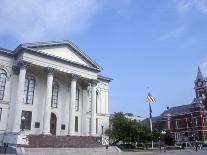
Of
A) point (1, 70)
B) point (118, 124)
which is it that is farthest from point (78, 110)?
point (1, 70)

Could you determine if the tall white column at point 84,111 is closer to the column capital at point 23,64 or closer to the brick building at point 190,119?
the column capital at point 23,64

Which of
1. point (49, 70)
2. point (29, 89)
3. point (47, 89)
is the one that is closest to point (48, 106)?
point (47, 89)

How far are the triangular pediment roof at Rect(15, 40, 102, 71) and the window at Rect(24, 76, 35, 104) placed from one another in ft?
16.6

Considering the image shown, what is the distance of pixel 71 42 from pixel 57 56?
14.5ft

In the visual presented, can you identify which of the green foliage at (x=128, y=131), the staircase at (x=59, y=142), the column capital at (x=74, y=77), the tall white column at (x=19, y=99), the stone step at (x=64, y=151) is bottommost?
the stone step at (x=64, y=151)

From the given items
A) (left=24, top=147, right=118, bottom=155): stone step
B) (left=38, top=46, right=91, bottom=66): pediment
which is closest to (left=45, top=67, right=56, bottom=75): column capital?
(left=38, top=46, right=91, bottom=66): pediment

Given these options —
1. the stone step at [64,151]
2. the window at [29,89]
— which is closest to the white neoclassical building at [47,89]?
the window at [29,89]

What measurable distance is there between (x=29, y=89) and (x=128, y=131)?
18050 mm

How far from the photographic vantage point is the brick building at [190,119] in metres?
86.0

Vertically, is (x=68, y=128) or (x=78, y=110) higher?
(x=78, y=110)

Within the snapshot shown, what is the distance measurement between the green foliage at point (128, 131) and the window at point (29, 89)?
15.4 m

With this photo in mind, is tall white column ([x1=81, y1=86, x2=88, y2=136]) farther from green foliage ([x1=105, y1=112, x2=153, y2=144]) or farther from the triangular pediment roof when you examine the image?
the triangular pediment roof

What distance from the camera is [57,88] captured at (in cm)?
4691

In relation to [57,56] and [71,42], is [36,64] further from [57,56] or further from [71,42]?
[71,42]
